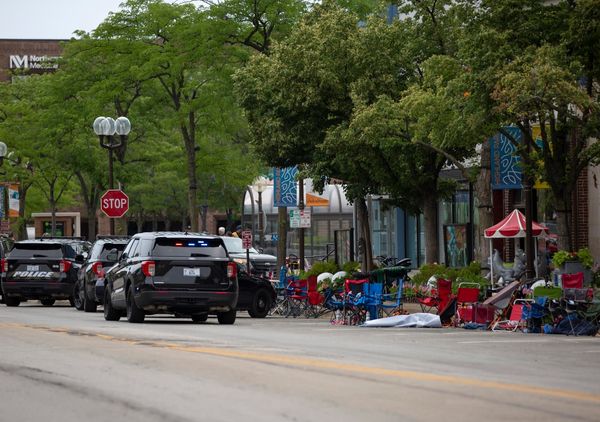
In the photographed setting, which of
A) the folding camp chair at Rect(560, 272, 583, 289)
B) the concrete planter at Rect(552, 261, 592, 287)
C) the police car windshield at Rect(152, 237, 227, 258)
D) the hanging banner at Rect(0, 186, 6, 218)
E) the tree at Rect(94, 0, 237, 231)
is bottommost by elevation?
the folding camp chair at Rect(560, 272, 583, 289)

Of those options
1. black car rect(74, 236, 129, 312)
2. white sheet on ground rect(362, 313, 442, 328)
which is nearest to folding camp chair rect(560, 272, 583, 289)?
white sheet on ground rect(362, 313, 442, 328)

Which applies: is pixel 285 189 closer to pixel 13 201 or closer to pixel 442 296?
pixel 442 296

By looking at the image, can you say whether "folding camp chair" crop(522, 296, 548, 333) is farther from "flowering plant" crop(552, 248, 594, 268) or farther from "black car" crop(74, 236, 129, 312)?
"black car" crop(74, 236, 129, 312)

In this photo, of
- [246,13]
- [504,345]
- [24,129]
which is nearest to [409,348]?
[504,345]

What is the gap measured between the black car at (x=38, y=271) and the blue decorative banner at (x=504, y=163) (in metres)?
11.5

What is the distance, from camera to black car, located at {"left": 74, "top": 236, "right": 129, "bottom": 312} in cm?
3491

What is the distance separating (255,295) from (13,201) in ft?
125

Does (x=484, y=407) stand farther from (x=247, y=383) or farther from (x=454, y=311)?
(x=454, y=311)

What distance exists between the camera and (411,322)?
2798 cm

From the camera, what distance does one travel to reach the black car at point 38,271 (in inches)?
1502

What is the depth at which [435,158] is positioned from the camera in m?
39.1

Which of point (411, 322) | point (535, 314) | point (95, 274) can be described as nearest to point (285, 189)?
point (95, 274)

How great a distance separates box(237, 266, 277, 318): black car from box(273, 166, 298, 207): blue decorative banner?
1208cm

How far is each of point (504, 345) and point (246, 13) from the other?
82.0ft
